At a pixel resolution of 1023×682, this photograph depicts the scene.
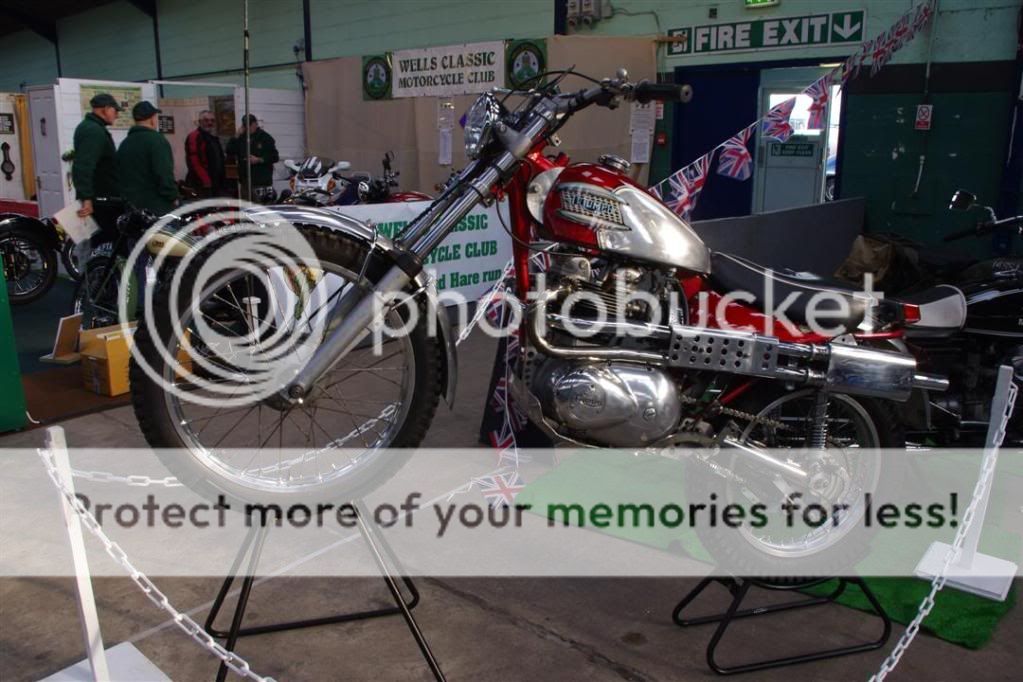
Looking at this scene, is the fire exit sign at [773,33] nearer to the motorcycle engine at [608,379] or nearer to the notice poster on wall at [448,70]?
the notice poster on wall at [448,70]

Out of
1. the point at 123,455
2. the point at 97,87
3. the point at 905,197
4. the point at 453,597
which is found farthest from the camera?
the point at 97,87

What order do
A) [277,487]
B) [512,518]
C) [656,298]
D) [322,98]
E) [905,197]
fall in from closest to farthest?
[277,487]
[656,298]
[512,518]
[905,197]
[322,98]

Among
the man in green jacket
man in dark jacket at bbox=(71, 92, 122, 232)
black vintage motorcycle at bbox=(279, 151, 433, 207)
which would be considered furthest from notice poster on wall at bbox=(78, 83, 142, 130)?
the man in green jacket

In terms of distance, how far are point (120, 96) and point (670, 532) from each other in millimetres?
8318

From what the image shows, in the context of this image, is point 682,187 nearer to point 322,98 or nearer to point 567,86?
point 567,86

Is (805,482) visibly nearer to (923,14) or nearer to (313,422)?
(313,422)

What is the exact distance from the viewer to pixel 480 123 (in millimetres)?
2787

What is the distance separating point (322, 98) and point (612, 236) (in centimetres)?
986

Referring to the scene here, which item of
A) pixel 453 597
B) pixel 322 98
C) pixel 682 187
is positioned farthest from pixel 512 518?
A: pixel 322 98

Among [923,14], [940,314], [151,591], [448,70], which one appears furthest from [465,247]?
[151,591]

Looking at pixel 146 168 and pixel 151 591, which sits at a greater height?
pixel 146 168

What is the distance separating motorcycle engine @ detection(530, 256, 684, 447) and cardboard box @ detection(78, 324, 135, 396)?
131 inches

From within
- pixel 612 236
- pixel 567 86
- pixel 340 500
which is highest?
pixel 567 86

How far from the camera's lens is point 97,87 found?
Result: 9211mm
